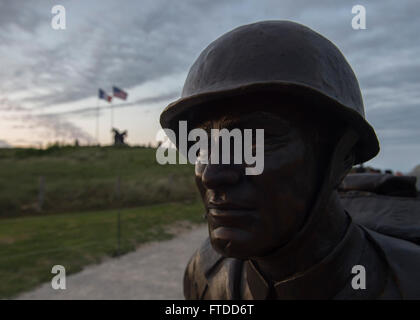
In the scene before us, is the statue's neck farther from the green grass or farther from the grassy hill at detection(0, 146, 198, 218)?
the grassy hill at detection(0, 146, 198, 218)

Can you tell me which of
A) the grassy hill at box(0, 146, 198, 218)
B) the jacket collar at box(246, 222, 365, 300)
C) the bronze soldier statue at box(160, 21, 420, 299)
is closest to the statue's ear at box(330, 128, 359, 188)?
the bronze soldier statue at box(160, 21, 420, 299)

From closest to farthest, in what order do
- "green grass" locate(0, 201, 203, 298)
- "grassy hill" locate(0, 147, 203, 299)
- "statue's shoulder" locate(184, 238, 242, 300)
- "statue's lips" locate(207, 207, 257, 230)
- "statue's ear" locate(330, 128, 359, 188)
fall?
"statue's lips" locate(207, 207, 257, 230) < "statue's ear" locate(330, 128, 359, 188) < "statue's shoulder" locate(184, 238, 242, 300) < "green grass" locate(0, 201, 203, 298) < "grassy hill" locate(0, 147, 203, 299)

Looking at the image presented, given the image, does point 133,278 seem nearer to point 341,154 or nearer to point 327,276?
point 327,276

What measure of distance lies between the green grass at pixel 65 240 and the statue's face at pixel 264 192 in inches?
210

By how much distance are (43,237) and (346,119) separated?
9004mm

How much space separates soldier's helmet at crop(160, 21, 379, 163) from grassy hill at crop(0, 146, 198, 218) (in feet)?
38.1

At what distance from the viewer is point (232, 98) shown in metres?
1.19

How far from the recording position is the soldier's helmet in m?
1.12

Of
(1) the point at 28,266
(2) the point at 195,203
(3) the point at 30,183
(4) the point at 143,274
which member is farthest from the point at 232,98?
(3) the point at 30,183

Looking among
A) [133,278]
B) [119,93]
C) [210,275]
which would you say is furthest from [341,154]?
[119,93]

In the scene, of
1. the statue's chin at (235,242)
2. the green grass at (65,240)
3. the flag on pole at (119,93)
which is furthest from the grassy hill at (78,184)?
the statue's chin at (235,242)
